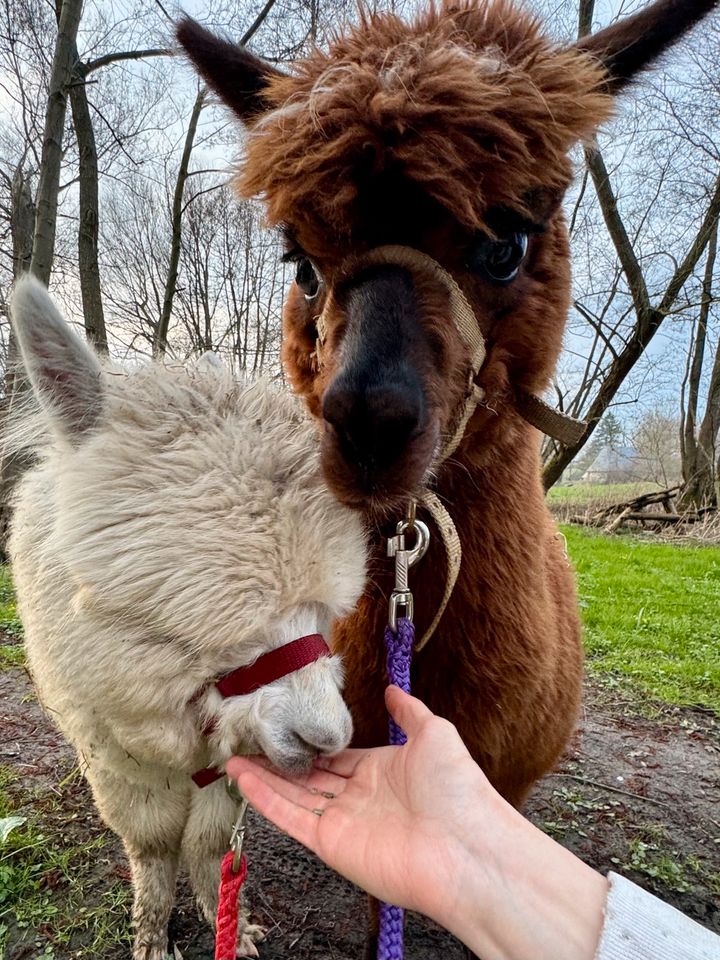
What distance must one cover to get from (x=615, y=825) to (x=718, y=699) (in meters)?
1.97

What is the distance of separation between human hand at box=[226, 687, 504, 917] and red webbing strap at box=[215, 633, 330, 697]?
23cm

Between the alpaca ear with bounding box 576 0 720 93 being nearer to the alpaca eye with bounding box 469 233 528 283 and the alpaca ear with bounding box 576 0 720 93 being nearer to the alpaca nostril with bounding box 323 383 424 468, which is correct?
the alpaca eye with bounding box 469 233 528 283

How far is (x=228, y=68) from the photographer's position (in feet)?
6.29

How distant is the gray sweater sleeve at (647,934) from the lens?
0.96 meters

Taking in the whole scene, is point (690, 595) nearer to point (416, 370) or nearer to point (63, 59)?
point (416, 370)

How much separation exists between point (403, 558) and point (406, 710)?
0.35 meters

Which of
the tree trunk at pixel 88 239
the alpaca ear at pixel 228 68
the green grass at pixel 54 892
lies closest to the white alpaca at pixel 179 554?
the alpaca ear at pixel 228 68

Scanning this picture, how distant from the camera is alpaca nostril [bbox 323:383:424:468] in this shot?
1218 millimetres

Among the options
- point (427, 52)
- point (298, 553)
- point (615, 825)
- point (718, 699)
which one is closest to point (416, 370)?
point (298, 553)

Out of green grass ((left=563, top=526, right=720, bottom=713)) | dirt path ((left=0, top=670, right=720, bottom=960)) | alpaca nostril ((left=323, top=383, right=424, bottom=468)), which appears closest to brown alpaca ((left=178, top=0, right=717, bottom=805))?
alpaca nostril ((left=323, top=383, right=424, bottom=468))

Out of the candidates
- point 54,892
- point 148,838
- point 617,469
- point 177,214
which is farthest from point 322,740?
point 617,469

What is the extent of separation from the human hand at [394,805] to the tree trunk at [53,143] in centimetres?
553

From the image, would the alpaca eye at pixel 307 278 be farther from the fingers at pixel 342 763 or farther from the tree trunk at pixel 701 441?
the tree trunk at pixel 701 441

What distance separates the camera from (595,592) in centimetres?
718
